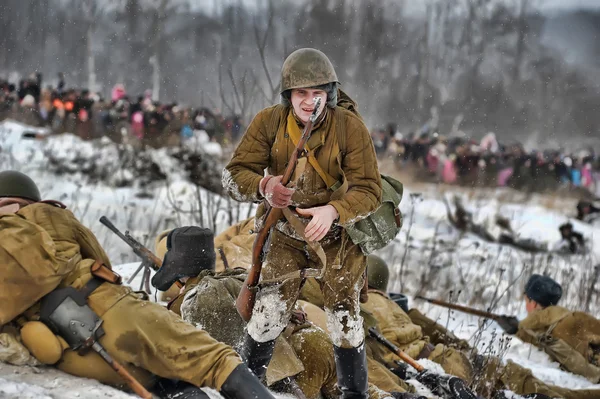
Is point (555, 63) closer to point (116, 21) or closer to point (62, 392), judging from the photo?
point (116, 21)

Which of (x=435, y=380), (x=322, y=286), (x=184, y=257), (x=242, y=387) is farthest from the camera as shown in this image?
(x=435, y=380)

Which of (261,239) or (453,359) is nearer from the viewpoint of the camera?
(261,239)

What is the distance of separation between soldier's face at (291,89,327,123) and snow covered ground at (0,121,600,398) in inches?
53.3

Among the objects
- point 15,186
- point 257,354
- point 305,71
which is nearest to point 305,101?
point 305,71

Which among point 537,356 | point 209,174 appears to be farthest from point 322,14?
point 537,356

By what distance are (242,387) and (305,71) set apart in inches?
51.5

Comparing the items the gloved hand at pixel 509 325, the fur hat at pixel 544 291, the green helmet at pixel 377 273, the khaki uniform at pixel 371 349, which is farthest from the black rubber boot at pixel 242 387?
the gloved hand at pixel 509 325

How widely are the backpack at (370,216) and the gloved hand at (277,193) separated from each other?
0.85ft

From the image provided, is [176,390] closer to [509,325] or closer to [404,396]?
[404,396]

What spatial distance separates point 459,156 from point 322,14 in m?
6.79

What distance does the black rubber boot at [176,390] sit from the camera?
2.86 m

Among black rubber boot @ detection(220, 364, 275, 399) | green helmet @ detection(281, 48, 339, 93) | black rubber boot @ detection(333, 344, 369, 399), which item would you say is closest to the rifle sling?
green helmet @ detection(281, 48, 339, 93)

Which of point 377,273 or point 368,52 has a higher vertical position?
point 368,52

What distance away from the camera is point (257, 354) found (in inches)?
131
